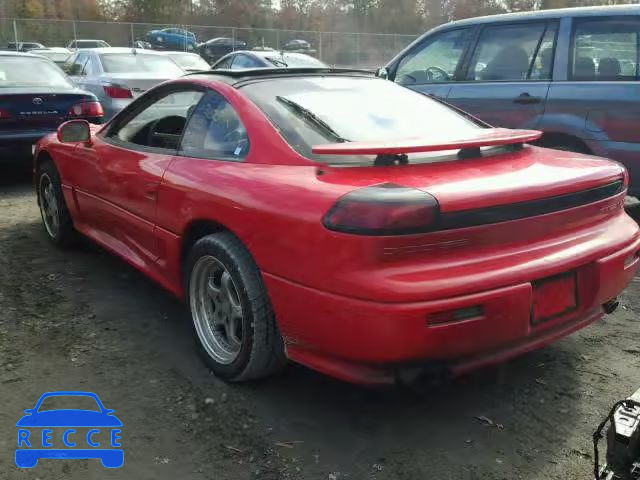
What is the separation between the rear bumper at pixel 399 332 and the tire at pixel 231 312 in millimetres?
149

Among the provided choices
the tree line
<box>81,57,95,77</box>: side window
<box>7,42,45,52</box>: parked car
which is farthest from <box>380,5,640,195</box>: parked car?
the tree line

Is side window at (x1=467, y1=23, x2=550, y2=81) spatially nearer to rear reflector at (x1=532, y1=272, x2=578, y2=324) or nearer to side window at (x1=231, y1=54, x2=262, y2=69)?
rear reflector at (x1=532, y1=272, x2=578, y2=324)

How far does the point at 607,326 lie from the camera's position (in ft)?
11.8

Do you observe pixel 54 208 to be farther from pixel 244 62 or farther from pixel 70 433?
pixel 244 62

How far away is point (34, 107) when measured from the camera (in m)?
6.82

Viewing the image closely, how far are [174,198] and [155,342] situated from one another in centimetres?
80

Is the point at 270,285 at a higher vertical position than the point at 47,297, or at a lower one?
higher

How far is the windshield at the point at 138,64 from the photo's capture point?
9891 mm

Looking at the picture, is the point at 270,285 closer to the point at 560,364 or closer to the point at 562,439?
the point at 562,439

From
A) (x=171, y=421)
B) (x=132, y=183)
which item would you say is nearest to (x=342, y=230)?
(x=171, y=421)

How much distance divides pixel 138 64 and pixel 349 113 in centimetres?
795

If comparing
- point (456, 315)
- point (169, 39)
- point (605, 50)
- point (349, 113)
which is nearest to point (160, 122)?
point (349, 113)

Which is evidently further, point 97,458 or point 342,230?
point 97,458

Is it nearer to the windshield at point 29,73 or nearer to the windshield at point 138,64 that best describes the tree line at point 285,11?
the windshield at point 138,64
